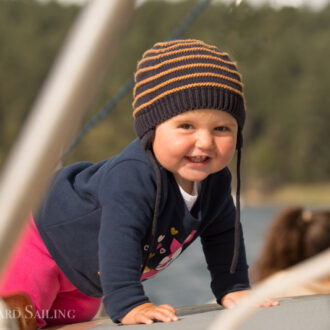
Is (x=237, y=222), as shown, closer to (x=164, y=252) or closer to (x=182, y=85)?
(x=164, y=252)

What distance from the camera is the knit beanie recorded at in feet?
2.63

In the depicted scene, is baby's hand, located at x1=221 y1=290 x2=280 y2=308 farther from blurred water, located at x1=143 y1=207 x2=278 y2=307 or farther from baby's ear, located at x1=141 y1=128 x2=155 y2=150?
blurred water, located at x1=143 y1=207 x2=278 y2=307

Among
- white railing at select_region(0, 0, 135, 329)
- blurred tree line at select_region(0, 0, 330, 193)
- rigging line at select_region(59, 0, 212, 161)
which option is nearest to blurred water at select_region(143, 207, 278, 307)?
rigging line at select_region(59, 0, 212, 161)

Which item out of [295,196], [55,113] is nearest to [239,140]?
[55,113]

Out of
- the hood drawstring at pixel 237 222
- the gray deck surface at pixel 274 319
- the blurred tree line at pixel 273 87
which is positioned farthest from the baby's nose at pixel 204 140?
the blurred tree line at pixel 273 87

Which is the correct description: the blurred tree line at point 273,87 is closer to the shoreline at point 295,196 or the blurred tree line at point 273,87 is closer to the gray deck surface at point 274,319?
the shoreline at point 295,196

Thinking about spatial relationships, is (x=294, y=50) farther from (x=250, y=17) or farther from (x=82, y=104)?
(x=82, y=104)

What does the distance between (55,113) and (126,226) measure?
46cm

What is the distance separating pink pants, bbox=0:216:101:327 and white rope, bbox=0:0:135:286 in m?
0.59

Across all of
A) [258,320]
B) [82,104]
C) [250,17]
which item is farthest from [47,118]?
[250,17]

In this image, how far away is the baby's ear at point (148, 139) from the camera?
0.84 metres

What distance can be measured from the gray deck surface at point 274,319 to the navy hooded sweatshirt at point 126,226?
0.19 ft

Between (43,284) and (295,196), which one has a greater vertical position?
(43,284)

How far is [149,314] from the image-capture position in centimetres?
74
